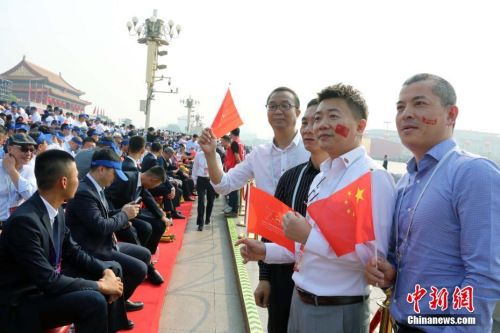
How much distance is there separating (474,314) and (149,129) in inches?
659

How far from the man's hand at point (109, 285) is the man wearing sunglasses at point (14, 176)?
6.38ft

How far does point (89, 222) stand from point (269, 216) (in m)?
1.92

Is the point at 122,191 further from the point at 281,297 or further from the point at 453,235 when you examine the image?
the point at 453,235

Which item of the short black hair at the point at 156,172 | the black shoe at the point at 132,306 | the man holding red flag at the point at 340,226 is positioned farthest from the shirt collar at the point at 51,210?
the short black hair at the point at 156,172

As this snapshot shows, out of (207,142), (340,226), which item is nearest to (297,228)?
(340,226)

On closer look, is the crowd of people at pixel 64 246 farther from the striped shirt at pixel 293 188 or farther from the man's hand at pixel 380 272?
the man's hand at pixel 380 272

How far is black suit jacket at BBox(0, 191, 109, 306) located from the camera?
2.25 metres

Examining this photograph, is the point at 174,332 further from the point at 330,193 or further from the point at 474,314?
the point at 474,314

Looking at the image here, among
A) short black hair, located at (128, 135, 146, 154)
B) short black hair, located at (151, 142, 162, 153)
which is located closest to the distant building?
short black hair, located at (151, 142, 162, 153)

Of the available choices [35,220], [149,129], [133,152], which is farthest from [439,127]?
[149,129]

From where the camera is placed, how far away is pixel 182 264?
577 centimetres

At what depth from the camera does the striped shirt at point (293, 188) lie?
2268 mm

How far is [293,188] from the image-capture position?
2.35 meters

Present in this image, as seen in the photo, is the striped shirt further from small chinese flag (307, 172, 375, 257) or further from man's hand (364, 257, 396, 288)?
man's hand (364, 257, 396, 288)
